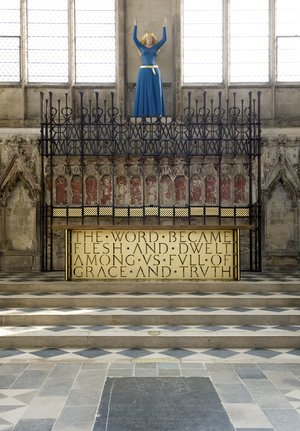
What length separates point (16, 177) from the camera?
41.5 ft

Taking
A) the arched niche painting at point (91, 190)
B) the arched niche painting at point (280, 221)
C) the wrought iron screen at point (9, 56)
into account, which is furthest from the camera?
the wrought iron screen at point (9, 56)

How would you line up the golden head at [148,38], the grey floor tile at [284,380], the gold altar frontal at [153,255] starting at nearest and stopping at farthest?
1. the grey floor tile at [284,380]
2. the gold altar frontal at [153,255]
3. the golden head at [148,38]

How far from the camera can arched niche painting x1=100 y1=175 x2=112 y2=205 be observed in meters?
12.7

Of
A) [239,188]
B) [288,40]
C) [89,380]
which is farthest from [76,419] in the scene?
[288,40]

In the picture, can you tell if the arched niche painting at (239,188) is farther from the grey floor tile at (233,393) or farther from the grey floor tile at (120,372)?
the grey floor tile at (233,393)

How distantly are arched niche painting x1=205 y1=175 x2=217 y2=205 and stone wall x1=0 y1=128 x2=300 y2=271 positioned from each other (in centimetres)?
2

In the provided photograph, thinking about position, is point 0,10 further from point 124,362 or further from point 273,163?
point 124,362

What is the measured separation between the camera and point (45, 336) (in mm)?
6777

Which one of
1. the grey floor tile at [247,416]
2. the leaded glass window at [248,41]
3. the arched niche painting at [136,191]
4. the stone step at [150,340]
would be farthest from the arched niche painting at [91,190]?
the grey floor tile at [247,416]

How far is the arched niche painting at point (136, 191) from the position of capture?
12711 millimetres

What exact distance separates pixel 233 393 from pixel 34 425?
1.82m

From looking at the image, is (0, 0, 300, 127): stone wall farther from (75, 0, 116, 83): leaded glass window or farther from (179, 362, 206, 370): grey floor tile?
(179, 362, 206, 370): grey floor tile

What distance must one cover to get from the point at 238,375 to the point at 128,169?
782cm

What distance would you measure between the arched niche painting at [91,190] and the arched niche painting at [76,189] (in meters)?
0.16
